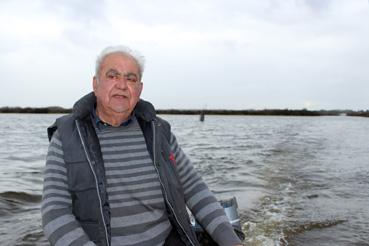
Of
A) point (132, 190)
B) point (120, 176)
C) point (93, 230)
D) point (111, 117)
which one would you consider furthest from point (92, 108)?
point (93, 230)

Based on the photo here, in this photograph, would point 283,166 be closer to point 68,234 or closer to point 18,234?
point 18,234

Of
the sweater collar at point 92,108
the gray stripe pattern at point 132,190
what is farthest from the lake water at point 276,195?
the sweater collar at point 92,108

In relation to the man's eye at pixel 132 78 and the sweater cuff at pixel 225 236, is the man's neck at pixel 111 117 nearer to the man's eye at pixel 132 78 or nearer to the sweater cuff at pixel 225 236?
the man's eye at pixel 132 78

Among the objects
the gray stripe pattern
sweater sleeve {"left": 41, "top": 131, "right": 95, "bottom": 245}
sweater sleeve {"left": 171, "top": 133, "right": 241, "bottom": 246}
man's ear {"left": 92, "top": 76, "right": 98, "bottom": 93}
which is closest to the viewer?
sweater sleeve {"left": 41, "top": 131, "right": 95, "bottom": 245}

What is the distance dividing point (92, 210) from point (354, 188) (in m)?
8.47

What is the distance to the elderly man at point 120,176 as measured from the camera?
2.70 m

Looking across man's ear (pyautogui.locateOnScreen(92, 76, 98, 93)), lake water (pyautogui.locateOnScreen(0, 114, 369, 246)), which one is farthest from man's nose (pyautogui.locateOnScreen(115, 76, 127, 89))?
lake water (pyautogui.locateOnScreen(0, 114, 369, 246))

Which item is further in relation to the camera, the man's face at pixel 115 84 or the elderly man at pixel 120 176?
the man's face at pixel 115 84

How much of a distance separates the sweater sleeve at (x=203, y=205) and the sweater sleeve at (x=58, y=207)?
86cm

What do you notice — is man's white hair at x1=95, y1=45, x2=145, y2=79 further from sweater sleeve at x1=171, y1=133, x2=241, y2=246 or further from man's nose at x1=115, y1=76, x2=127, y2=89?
sweater sleeve at x1=171, y1=133, x2=241, y2=246

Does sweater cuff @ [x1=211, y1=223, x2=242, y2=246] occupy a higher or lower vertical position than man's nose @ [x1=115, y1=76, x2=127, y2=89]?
lower

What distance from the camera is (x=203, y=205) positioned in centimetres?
316

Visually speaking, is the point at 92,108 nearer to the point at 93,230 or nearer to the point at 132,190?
the point at 132,190

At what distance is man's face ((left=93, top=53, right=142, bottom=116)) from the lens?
9.87 ft
